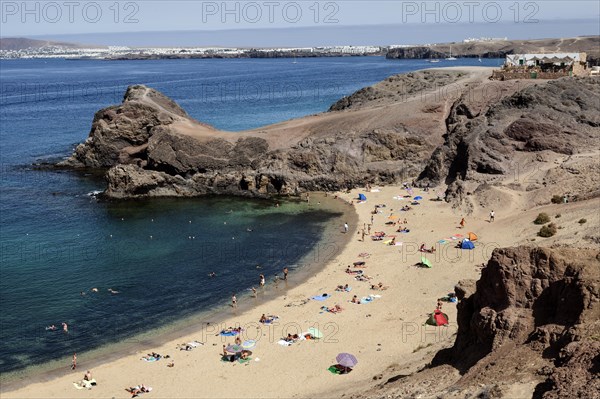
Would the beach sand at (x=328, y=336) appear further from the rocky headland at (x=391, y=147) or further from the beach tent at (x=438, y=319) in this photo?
the rocky headland at (x=391, y=147)

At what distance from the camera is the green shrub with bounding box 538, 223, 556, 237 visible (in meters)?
45.0

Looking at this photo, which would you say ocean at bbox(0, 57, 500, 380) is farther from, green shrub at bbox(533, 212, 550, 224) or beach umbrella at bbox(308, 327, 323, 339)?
green shrub at bbox(533, 212, 550, 224)

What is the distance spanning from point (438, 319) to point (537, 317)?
15462 mm

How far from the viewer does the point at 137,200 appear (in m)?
65.4

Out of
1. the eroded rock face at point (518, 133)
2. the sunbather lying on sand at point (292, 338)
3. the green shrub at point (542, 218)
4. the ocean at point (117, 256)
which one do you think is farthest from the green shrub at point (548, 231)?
the sunbather lying on sand at point (292, 338)

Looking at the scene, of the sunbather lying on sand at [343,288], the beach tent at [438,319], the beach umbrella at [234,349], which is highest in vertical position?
the beach tent at [438,319]

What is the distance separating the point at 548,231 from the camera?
4512cm

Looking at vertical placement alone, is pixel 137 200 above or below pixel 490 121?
below

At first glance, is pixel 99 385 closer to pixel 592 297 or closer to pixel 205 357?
pixel 205 357

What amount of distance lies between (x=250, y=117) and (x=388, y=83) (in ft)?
98.2

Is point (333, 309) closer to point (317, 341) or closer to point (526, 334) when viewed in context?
point (317, 341)

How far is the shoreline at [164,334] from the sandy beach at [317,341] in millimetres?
510

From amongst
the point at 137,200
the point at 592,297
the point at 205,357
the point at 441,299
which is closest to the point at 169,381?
the point at 205,357

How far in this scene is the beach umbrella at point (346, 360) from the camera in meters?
30.5
